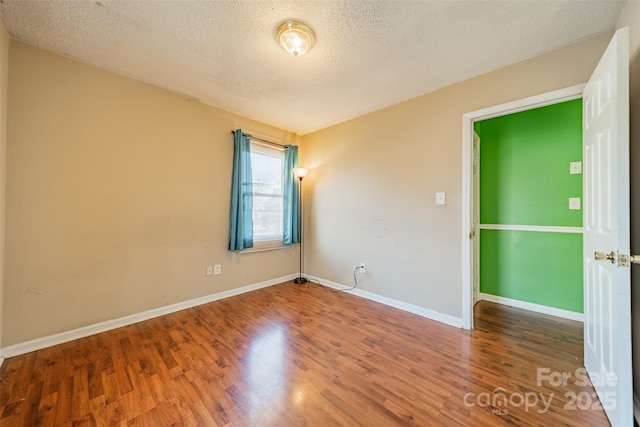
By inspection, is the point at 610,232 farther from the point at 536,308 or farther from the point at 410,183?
the point at 536,308

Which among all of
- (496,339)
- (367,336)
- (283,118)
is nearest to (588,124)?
(496,339)

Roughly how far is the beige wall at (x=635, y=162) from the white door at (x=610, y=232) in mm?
134

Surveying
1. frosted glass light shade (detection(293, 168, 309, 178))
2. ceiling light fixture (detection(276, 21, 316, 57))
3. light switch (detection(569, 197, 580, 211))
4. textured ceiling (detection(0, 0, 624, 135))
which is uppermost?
textured ceiling (detection(0, 0, 624, 135))

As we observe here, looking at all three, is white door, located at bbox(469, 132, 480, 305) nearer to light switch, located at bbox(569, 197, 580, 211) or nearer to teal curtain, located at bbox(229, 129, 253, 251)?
light switch, located at bbox(569, 197, 580, 211)

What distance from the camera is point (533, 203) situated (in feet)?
8.91

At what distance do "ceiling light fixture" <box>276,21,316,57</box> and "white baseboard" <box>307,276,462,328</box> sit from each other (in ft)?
8.89

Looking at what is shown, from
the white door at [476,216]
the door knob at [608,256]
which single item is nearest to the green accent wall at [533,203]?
the white door at [476,216]

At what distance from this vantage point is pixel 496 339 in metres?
2.11

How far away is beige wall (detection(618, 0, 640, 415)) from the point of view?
4.34 feet

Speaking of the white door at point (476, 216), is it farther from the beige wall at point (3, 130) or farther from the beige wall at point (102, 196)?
the beige wall at point (3, 130)

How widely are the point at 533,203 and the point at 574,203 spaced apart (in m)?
0.32

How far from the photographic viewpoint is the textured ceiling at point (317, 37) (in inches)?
60.2

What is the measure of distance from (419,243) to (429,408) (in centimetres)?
158

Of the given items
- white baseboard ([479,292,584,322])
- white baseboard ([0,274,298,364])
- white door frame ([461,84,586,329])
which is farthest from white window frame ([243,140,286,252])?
white baseboard ([479,292,584,322])
